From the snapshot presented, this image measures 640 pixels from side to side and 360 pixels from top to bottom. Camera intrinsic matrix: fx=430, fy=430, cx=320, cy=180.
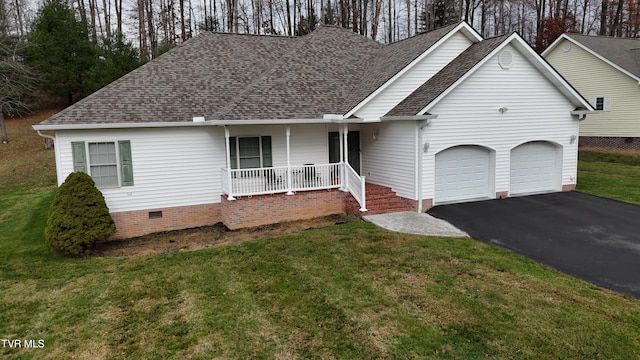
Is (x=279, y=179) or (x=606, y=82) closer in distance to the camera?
(x=279, y=179)

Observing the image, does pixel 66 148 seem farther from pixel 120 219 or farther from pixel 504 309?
pixel 504 309

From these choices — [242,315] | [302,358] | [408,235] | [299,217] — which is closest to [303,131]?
[299,217]

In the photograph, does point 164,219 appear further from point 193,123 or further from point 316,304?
point 316,304

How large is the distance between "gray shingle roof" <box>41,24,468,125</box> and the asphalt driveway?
5464 millimetres

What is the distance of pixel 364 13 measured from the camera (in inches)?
1417

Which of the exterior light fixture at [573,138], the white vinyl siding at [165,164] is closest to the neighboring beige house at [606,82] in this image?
the exterior light fixture at [573,138]

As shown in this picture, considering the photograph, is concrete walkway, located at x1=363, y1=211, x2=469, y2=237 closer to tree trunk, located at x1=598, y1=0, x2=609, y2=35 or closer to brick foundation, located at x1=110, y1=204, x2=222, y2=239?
brick foundation, located at x1=110, y1=204, x2=222, y2=239

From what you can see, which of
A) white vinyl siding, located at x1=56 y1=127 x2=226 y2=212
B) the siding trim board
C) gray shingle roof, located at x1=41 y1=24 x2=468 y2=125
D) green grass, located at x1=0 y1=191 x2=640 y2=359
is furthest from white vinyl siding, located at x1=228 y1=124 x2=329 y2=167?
green grass, located at x1=0 y1=191 x2=640 y2=359

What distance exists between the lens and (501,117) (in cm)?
1433

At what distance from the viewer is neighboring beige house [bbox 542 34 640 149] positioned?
78.8 ft

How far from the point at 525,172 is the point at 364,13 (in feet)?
82.4

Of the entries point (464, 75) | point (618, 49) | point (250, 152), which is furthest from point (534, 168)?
point (618, 49)

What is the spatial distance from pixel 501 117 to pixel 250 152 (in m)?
8.48

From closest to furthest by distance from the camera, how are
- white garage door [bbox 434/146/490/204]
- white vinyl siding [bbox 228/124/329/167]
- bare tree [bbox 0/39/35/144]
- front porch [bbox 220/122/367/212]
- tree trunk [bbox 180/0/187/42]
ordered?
front porch [bbox 220/122/367/212] → white garage door [bbox 434/146/490/204] → white vinyl siding [bbox 228/124/329/167] → bare tree [bbox 0/39/35/144] → tree trunk [bbox 180/0/187/42]
